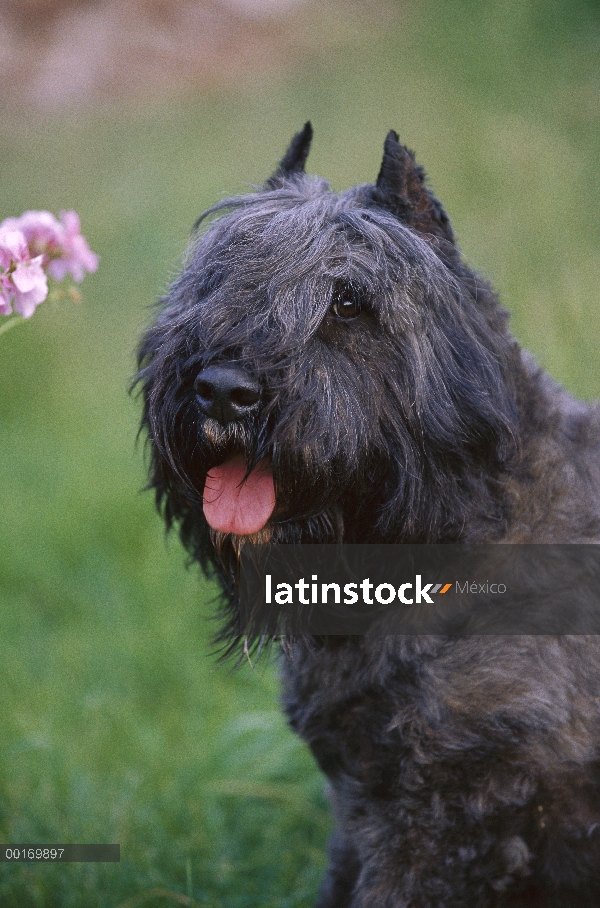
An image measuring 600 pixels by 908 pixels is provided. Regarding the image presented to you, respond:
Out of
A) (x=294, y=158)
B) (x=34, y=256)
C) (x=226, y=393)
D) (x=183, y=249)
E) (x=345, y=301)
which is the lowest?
(x=226, y=393)

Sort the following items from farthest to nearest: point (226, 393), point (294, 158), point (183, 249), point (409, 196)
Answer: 1. point (183, 249)
2. point (294, 158)
3. point (409, 196)
4. point (226, 393)

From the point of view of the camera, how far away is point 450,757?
2428 mm

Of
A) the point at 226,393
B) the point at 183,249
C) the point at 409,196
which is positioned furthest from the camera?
the point at 183,249

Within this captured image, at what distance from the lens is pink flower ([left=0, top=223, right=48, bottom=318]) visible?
91.1 inches

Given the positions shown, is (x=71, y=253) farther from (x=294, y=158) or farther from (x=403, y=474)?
(x=403, y=474)

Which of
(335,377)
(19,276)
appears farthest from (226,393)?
(19,276)

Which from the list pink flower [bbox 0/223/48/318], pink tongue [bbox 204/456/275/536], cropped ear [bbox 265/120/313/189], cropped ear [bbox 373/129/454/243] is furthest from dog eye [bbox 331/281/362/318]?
pink flower [bbox 0/223/48/318]

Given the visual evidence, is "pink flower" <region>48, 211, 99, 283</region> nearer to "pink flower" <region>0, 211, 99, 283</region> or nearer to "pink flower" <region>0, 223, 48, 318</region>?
Result: "pink flower" <region>0, 211, 99, 283</region>

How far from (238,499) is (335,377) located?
41cm

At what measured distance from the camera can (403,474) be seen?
2.35m

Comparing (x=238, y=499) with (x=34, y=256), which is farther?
(x=34, y=256)

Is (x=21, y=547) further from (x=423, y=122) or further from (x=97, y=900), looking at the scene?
(x=423, y=122)

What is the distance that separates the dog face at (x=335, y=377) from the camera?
7.38ft

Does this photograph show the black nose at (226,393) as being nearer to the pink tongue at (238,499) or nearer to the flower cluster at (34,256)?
the pink tongue at (238,499)
